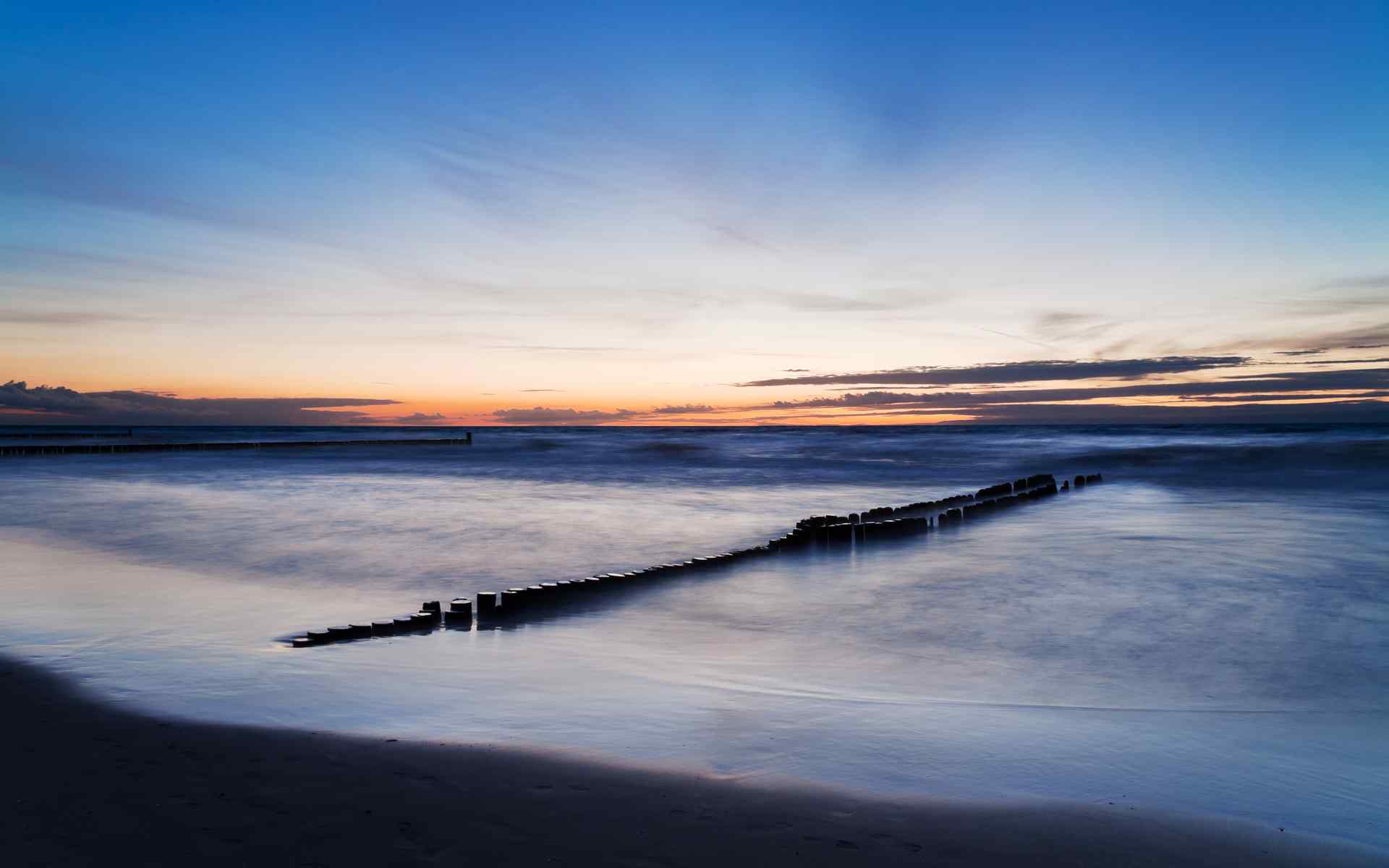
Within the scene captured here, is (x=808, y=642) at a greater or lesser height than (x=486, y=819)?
lesser

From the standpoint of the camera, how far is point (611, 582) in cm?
1036

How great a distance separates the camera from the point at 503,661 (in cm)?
698

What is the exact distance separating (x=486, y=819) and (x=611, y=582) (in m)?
6.64

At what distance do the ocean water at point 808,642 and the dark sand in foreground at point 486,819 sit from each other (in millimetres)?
373

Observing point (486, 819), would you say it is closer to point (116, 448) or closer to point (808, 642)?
point (808, 642)

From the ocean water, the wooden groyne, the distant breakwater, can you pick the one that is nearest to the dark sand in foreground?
the ocean water

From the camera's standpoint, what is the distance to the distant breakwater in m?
8.05

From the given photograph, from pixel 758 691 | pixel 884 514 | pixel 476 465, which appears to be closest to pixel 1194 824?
pixel 758 691

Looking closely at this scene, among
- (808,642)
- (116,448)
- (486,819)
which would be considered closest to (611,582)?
(808,642)

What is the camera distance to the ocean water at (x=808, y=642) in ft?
16.4

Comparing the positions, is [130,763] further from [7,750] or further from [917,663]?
[917,663]

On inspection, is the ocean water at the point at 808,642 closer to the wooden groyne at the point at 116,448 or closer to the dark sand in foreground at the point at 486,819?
the dark sand in foreground at the point at 486,819

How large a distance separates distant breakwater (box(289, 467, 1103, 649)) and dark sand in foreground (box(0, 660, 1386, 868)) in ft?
10.8

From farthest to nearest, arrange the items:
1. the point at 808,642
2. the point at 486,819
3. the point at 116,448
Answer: the point at 116,448 → the point at 808,642 → the point at 486,819
